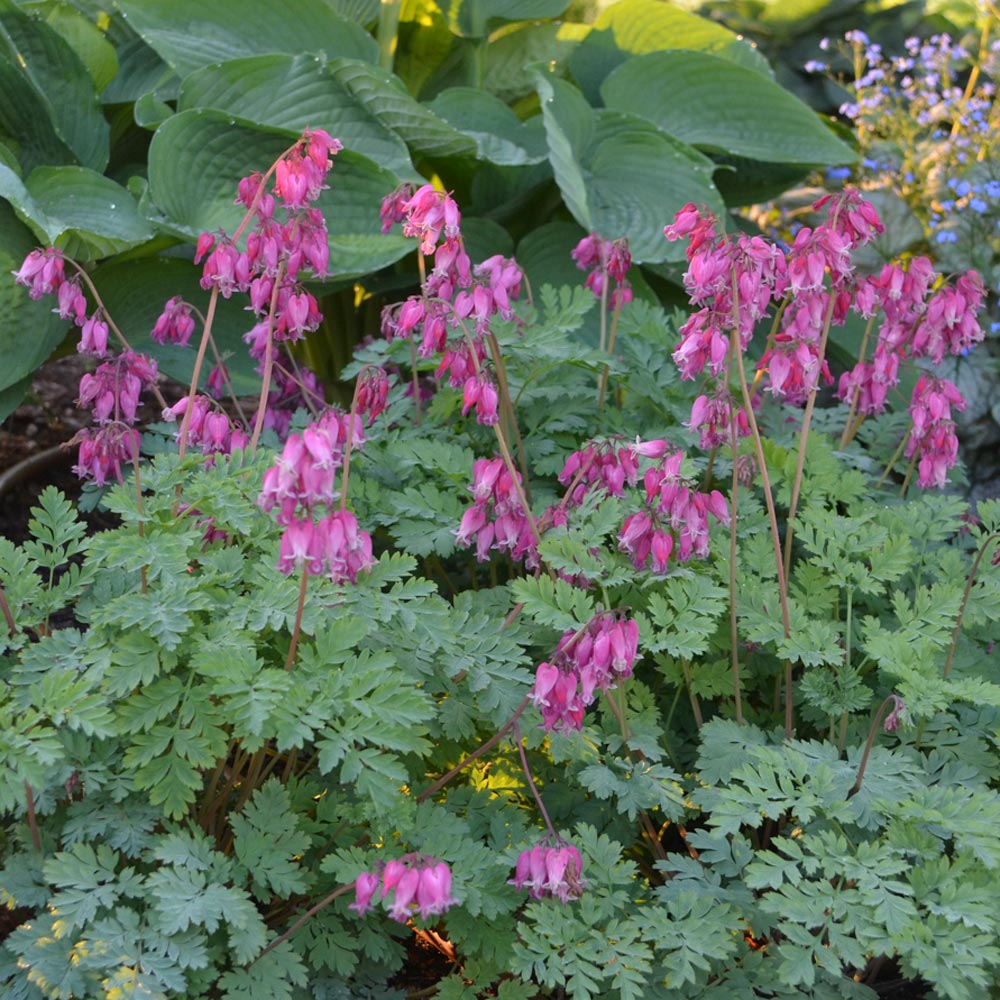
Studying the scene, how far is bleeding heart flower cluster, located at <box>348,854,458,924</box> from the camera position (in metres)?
1.43

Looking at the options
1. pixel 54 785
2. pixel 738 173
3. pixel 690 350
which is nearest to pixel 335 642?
pixel 54 785

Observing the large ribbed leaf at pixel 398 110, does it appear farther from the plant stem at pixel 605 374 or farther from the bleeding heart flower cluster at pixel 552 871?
the bleeding heart flower cluster at pixel 552 871

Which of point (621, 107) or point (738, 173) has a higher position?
point (621, 107)

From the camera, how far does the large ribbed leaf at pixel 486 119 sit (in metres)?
3.46

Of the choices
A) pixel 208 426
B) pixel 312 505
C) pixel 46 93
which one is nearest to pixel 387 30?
pixel 46 93

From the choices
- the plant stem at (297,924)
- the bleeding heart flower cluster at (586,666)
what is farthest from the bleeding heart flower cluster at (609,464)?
the plant stem at (297,924)

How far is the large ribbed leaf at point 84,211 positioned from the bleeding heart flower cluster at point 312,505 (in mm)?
1534

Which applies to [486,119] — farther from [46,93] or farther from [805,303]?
[805,303]

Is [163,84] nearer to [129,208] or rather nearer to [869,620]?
[129,208]

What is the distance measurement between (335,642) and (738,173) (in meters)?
2.97

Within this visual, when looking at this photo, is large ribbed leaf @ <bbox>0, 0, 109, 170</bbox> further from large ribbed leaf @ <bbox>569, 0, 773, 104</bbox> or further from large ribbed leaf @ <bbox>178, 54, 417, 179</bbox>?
large ribbed leaf @ <bbox>569, 0, 773, 104</bbox>

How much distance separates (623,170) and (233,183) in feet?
3.80

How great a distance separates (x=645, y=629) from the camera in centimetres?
175

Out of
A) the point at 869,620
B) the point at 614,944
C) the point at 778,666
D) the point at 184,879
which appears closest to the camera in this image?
the point at 184,879
